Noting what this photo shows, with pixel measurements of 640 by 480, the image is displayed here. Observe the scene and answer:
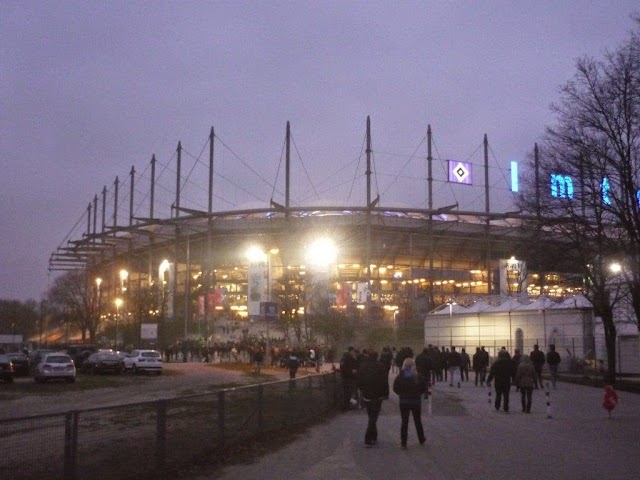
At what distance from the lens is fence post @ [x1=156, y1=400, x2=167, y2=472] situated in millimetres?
10672

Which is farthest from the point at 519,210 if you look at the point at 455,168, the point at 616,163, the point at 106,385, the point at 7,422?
the point at 455,168

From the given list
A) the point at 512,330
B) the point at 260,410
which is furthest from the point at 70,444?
the point at 512,330

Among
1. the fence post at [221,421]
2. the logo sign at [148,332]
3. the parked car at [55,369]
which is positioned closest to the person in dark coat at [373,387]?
the fence post at [221,421]

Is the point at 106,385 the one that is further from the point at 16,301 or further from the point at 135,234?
the point at 16,301

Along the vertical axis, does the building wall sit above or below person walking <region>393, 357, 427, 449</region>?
above

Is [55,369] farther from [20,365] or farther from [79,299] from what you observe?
[79,299]

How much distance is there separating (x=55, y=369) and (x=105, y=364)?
974 cm

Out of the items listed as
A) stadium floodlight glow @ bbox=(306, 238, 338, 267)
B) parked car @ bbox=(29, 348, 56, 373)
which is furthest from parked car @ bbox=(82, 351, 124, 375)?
stadium floodlight glow @ bbox=(306, 238, 338, 267)

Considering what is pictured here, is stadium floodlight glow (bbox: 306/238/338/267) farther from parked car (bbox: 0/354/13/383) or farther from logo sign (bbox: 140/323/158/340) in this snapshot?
parked car (bbox: 0/354/13/383)

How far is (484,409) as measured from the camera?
2217 centimetres

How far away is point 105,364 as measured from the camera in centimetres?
4812

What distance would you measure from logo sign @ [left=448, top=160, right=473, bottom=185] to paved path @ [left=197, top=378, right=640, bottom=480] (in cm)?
6680

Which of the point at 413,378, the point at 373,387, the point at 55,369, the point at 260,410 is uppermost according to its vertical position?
the point at 413,378

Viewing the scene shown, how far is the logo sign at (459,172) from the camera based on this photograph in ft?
286
